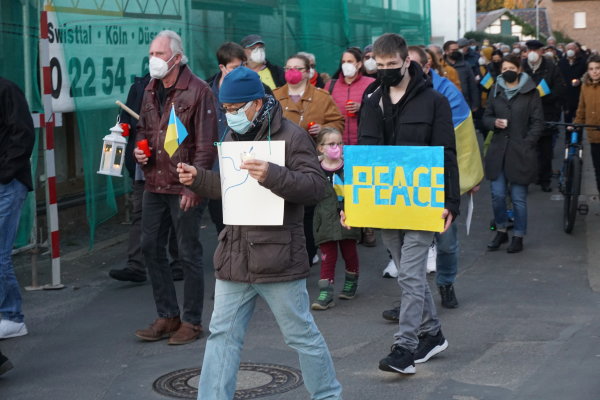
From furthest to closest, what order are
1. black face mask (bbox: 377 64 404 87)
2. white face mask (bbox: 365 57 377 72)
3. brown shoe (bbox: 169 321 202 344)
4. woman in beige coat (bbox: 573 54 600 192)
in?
1. woman in beige coat (bbox: 573 54 600 192)
2. white face mask (bbox: 365 57 377 72)
3. brown shoe (bbox: 169 321 202 344)
4. black face mask (bbox: 377 64 404 87)

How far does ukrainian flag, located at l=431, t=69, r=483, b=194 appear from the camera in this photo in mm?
7688

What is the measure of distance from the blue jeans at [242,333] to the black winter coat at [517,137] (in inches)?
226

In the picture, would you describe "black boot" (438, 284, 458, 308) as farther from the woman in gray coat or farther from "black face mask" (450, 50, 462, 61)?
"black face mask" (450, 50, 462, 61)

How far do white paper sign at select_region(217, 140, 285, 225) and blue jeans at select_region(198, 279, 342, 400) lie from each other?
313 mm

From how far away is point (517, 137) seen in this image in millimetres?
10469

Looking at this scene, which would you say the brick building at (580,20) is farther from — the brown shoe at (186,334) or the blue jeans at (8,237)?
the blue jeans at (8,237)

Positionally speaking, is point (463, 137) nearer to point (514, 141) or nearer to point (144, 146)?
point (144, 146)

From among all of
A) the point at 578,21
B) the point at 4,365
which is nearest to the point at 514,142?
the point at 4,365

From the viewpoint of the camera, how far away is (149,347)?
7152mm

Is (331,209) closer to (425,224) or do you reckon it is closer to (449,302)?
(449,302)

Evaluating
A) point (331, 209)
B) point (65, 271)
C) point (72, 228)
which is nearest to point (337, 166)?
point (331, 209)

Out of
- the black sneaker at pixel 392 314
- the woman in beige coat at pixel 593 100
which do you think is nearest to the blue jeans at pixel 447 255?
the black sneaker at pixel 392 314

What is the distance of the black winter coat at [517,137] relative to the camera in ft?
34.1

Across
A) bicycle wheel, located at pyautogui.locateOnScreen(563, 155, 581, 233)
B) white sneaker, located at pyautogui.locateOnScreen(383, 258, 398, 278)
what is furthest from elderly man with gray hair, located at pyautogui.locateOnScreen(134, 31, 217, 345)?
bicycle wheel, located at pyautogui.locateOnScreen(563, 155, 581, 233)
